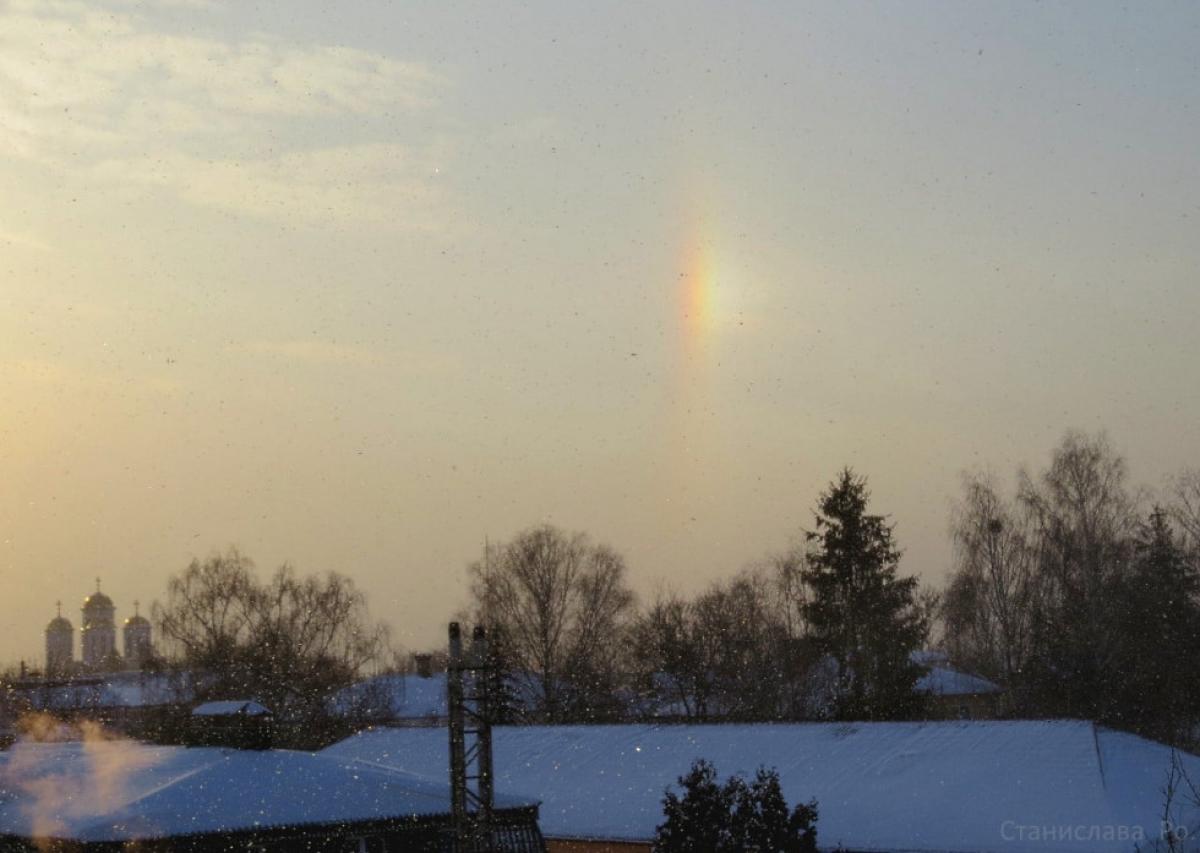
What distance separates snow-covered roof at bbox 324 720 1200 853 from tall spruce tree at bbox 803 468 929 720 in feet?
83.0

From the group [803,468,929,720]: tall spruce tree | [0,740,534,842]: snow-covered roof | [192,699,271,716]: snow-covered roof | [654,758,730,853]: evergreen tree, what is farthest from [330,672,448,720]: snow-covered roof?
[654,758,730,853]: evergreen tree

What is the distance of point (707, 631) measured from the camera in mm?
87625

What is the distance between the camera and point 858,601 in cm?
7012

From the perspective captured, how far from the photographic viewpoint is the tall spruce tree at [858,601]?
68125 millimetres

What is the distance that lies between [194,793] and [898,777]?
54.3 feet

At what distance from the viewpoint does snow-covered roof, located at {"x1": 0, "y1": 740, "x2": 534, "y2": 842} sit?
93.5ft

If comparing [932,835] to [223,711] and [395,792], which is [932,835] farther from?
[223,711]

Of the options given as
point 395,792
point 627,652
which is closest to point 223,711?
point 395,792

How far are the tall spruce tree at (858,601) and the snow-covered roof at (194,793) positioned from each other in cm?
3709

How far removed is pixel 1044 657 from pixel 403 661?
5940 cm

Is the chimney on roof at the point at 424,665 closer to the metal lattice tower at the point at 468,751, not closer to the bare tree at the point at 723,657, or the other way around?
the bare tree at the point at 723,657

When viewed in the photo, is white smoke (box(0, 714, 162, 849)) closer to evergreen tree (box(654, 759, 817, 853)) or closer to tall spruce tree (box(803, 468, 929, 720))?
evergreen tree (box(654, 759, 817, 853))

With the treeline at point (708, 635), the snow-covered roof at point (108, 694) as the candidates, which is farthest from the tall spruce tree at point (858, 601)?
the snow-covered roof at point (108, 694)

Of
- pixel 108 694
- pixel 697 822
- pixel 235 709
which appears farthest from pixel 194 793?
pixel 108 694
